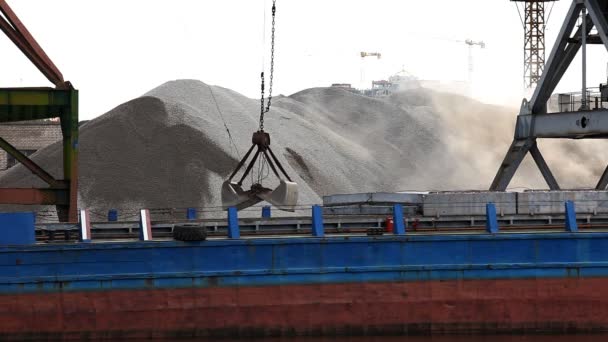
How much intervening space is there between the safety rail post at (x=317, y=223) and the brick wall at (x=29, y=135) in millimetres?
47776

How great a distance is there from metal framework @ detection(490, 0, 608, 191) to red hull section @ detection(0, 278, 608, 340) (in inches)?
365

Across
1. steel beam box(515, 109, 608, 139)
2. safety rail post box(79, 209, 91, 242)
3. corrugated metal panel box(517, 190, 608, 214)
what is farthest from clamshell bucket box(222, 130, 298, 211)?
steel beam box(515, 109, 608, 139)

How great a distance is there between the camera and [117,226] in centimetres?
3097

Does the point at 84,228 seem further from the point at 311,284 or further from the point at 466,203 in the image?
the point at 466,203

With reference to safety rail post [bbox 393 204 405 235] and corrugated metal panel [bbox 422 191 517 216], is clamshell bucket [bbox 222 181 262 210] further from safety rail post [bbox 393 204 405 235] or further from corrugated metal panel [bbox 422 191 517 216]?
safety rail post [bbox 393 204 405 235]

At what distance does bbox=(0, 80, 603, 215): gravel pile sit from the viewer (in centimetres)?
5081

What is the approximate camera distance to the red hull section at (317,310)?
87.8 feet

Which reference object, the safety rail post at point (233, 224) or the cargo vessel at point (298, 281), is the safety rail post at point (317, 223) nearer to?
the cargo vessel at point (298, 281)

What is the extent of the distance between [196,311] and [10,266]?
4.31 metres

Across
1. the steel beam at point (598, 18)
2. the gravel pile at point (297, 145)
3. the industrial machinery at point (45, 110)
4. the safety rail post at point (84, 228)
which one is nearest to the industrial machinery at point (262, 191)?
the industrial machinery at point (45, 110)

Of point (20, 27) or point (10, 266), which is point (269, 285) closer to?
point (10, 266)

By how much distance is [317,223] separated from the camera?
93.5ft

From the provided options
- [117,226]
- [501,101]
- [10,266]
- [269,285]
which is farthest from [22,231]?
[501,101]

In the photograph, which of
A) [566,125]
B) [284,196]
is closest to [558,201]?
[566,125]
